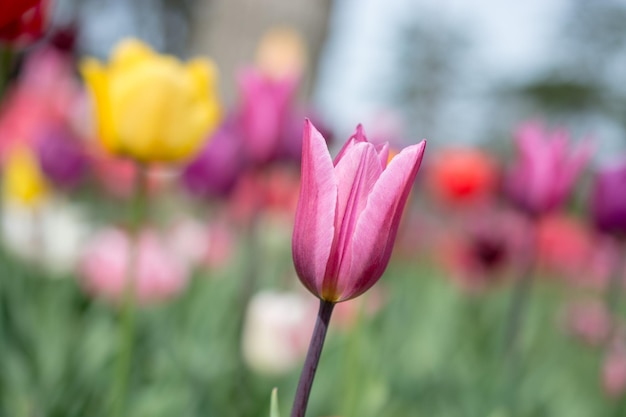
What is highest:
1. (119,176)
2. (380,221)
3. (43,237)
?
(119,176)

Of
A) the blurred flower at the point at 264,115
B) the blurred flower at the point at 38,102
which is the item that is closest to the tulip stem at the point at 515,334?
the blurred flower at the point at 264,115

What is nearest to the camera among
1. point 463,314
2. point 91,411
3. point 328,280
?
point 328,280

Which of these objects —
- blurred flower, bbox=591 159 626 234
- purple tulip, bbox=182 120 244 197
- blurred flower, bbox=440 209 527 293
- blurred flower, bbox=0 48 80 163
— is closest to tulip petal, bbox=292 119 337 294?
blurred flower, bbox=591 159 626 234

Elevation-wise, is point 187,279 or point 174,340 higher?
point 187,279

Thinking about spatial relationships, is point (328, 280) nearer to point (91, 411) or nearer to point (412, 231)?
point (91, 411)

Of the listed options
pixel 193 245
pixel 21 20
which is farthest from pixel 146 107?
pixel 193 245

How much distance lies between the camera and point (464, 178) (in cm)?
198

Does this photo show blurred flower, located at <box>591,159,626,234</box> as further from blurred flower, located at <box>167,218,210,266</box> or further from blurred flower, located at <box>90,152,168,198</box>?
blurred flower, located at <box>90,152,168,198</box>

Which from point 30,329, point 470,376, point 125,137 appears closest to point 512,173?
point 470,376

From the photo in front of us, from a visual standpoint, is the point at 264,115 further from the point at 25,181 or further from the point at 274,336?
the point at 25,181

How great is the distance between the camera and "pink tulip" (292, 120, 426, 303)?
371 mm

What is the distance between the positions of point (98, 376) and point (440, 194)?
52.6 inches

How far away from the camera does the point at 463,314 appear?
2.13 meters

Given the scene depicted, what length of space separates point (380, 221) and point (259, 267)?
1205 mm
